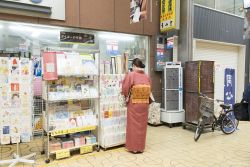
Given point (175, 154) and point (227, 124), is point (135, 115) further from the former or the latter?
point (227, 124)

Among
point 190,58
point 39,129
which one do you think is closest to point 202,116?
point 190,58

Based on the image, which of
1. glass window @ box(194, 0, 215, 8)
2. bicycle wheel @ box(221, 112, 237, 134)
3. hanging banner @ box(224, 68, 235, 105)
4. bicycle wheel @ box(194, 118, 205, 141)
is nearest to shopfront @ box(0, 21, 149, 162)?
bicycle wheel @ box(194, 118, 205, 141)

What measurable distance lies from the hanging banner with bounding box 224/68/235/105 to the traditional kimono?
266cm

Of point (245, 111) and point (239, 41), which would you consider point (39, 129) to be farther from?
point (239, 41)

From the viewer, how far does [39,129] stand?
5129 mm

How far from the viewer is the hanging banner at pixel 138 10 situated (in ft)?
16.9

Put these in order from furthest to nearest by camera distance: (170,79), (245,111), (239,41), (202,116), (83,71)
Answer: (239,41) < (170,79) < (202,116) < (83,71) < (245,111)

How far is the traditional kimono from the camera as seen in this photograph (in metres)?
4.19

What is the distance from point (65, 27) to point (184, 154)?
3.76 metres

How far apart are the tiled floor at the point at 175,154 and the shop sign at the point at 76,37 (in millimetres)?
2418

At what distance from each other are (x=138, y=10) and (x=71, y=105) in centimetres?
272

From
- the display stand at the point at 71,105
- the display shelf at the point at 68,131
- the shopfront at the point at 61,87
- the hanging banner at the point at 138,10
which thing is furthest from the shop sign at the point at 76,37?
the display shelf at the point at 68,131

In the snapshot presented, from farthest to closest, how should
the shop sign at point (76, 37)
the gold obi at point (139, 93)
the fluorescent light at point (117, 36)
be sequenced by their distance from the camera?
1. the fluorescent light at point (117, 36)
2. the shop sign at point (76, 37)
3. the gold obi at point (139, 93)

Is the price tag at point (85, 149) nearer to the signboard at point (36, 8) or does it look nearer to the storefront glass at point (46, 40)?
the storefront glass at point (46, 40)
